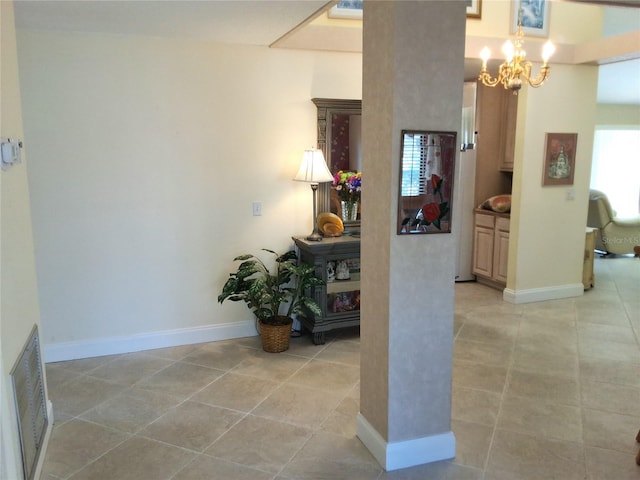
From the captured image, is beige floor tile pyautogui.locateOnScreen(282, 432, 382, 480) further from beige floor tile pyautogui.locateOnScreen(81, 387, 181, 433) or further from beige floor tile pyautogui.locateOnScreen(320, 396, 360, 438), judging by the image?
beige floor tile pyautogui.locateOnScreen(81, 387, 181, 433)

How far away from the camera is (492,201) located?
550 cm

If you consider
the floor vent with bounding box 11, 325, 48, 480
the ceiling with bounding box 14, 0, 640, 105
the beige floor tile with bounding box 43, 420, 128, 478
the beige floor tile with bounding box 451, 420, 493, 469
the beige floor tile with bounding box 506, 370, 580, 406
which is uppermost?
the ceiling with bounding box 14, 0, 640, 105

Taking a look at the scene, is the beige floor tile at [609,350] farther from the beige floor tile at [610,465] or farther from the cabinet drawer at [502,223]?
the cabinet drawer at [502,223]

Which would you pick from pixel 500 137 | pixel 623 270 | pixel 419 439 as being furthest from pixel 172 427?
pixel 623 270

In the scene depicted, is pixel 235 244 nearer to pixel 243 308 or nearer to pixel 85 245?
pixel 243 308

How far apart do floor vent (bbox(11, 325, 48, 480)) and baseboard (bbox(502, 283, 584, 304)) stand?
4.15 m

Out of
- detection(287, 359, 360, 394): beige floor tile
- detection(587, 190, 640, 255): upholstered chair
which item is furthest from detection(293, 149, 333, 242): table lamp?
detection(587, 190, 640, 255): upholstered chair

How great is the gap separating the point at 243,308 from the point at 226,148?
1282 mm

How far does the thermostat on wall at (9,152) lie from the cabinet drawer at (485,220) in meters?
4.55

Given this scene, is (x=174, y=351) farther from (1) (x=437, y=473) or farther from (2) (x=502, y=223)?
(2) (x=502, y=223)

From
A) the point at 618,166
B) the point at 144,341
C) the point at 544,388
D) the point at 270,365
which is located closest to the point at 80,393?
the point at 144,341

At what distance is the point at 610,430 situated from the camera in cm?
273

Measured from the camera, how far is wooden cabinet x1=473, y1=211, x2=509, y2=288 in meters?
5.31

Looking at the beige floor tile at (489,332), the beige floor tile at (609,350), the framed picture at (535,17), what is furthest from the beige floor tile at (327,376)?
the framed picture at (535,17)
